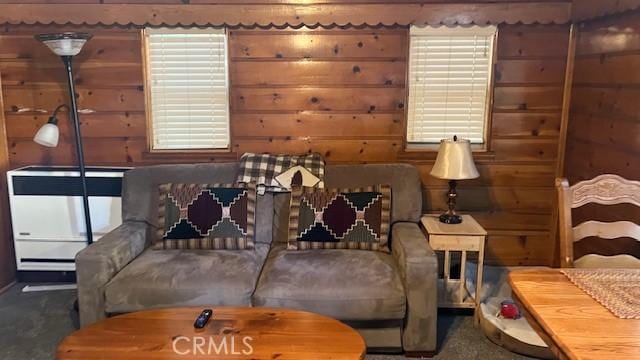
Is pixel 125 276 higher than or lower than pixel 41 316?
higher

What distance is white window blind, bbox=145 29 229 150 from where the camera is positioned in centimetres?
339

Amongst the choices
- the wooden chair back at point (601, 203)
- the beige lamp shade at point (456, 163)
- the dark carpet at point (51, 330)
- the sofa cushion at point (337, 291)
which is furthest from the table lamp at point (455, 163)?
the wooden chair back at point (601, 203)

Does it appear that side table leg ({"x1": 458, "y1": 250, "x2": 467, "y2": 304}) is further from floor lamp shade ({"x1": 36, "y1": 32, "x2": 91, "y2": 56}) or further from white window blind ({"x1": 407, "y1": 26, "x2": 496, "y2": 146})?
floor lamp shade ({"x1": 36, "y1": 32, "x2": 91, "y2": 56})

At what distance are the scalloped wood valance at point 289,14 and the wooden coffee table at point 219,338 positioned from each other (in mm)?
1956

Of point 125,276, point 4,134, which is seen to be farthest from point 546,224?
point 4,134

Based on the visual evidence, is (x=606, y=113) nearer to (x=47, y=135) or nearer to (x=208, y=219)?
(x=208, y=219)

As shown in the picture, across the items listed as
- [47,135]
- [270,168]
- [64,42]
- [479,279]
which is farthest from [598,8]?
[47,135]

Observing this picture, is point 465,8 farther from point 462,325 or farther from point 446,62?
point 462,325

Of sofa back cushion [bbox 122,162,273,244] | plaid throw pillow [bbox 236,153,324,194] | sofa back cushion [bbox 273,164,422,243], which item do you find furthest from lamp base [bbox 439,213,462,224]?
sofa back cushion [bbox 122,162,273,244]

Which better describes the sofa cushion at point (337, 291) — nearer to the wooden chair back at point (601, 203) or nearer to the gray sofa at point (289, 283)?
the gray sofa at point (289, 283)

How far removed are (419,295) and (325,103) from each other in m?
1.49

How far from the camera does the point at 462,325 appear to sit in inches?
116

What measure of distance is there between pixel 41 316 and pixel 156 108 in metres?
1.46

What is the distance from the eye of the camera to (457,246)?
9.41 feet
